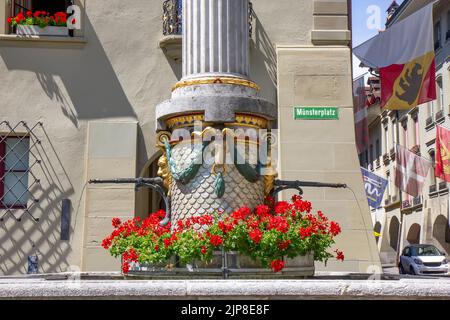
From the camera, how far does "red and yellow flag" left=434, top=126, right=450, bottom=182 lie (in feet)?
101

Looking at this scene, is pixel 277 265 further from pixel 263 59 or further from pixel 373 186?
pixel 373 186

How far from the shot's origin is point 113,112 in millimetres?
15898

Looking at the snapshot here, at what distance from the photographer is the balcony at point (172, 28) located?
15.8 m

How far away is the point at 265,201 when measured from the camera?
7875 mm

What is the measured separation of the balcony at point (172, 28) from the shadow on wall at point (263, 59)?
11.0 inches

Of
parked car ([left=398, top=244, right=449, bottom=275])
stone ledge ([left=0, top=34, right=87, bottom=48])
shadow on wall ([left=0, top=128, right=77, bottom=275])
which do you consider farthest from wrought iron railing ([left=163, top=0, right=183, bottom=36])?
parked car ([left=398, top=244, right=449, bottom=275])

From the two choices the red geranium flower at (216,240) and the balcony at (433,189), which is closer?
the red geranium flower at (216,240)

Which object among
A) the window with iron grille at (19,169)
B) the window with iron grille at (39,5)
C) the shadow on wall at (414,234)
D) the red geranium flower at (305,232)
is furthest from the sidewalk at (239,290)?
the shadow on wall at (414,234)

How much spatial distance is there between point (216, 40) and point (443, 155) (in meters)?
25.5

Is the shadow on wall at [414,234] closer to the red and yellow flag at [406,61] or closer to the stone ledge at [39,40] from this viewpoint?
the red and yellow flag at [406,61]

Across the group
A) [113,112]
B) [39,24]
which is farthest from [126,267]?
[39,24]

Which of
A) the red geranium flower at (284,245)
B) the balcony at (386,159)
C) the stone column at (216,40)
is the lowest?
the red geranium flower at (284,245)
